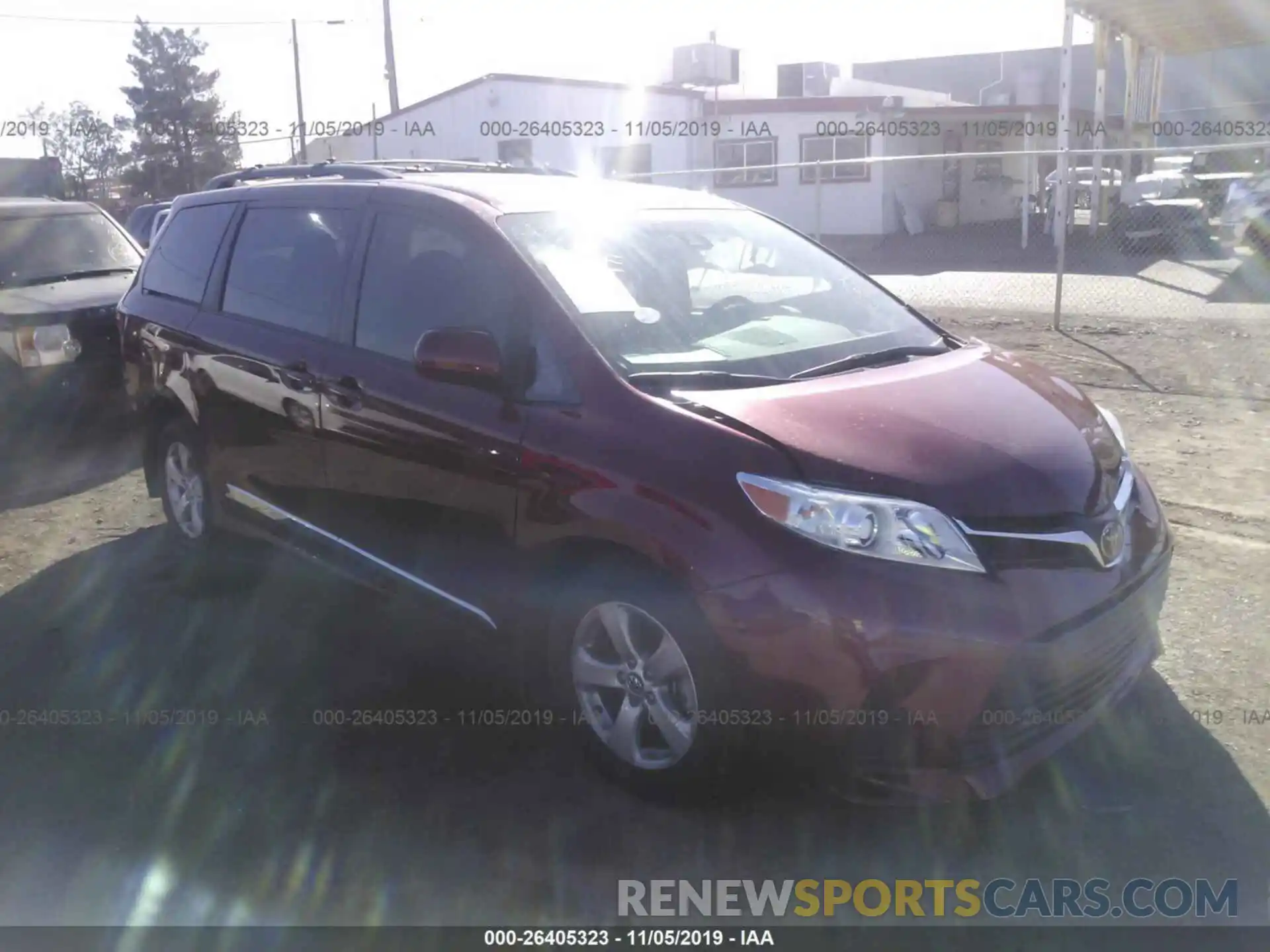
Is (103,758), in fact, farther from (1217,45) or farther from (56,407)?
(1217,45)

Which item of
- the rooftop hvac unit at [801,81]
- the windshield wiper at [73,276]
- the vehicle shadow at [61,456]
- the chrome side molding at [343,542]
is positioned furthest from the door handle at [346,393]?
the rooftop hvac unit at [801,81]

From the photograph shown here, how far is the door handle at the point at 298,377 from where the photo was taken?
4.54 meters

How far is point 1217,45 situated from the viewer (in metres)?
26.7

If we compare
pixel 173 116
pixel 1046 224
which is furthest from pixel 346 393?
pixel 173 116

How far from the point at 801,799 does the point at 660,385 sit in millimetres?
1337

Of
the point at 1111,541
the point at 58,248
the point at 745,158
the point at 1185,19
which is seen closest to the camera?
the point at 1111,541

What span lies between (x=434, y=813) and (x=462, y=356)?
1427 mm

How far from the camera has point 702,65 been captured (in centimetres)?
3145

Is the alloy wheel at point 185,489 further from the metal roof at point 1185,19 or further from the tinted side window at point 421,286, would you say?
the metal roof at point 1185,19

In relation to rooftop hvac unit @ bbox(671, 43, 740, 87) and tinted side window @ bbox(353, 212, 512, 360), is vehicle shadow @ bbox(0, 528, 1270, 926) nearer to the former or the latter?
tinted side window @ bbox(353, 212, 512, 360)

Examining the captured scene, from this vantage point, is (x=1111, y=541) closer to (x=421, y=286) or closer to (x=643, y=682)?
(x=643, y=682)

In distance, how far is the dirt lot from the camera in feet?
10.7

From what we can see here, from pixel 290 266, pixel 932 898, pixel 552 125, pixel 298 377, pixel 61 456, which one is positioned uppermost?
pixel 552 125

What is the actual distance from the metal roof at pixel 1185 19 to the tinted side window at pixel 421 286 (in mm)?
19108
